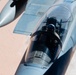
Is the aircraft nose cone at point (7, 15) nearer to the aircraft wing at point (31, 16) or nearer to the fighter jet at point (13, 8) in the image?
the fighter jet at point (13, 8)

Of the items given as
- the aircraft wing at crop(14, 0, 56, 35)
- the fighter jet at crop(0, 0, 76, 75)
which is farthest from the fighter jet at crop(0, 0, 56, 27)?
the fighter jet at crop(0, 0, 76, 75)

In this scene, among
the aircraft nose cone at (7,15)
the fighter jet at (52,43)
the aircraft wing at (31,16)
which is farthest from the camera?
the aircraft nose cone at (7,15)

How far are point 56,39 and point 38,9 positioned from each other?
1894 mm

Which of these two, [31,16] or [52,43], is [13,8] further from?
[52,43]

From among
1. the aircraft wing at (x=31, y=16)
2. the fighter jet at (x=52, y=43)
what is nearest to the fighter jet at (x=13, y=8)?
the aircraft wing at (x=31, y=16)

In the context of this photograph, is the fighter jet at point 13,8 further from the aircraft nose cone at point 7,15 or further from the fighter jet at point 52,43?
the fighter jet at point 52,43

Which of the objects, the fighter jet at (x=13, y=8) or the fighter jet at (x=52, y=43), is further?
the fighter jet at (x=13, y=8)

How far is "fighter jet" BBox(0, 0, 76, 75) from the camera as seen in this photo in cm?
425

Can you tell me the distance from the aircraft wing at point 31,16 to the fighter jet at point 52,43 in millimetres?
25

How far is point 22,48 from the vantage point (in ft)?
21.1

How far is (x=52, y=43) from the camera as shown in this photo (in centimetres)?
450

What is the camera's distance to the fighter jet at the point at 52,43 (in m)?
4.25

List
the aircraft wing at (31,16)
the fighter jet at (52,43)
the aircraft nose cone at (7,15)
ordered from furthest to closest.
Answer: the aircraft nose cone at (7,15)
the aircraft wing at (31,16)
the fighter jet at (52,43)

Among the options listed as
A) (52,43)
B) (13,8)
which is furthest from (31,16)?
(52,43)
